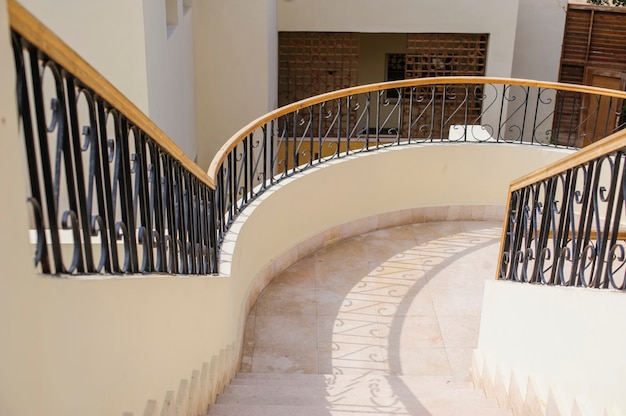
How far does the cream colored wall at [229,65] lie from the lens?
10.5 m

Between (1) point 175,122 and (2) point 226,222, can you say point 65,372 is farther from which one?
(1) point 175,122

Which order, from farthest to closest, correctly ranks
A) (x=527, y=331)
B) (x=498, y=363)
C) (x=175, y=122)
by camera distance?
(x=175, y=122)
(x=498, y=363)
(x=527, y=331)

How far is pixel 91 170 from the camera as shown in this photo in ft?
6.81

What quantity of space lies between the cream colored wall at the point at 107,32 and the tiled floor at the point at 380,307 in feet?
7.45

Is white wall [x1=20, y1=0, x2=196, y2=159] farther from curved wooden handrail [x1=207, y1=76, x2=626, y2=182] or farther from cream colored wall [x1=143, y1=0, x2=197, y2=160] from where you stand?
curved wooden handrail [x1=207, y1=76, x2=626, y2=182]

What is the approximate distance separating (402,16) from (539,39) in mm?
3185

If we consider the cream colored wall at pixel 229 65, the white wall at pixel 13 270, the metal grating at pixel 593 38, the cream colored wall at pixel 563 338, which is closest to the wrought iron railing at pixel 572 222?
the cream colored wall at pixel 563 338

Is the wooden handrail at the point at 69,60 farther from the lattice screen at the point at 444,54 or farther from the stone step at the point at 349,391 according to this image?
the lattice screen at the point at 444,54

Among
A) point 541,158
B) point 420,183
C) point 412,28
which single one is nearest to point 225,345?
point 420,183

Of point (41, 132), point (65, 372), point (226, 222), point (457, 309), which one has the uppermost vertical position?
point (41, 132)

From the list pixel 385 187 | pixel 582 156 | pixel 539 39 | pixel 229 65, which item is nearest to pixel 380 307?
pixel 385 187

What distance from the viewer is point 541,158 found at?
22.6 feet

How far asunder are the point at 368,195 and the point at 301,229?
0.88 metres

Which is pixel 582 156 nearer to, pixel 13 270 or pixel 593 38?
pixel 13 270
